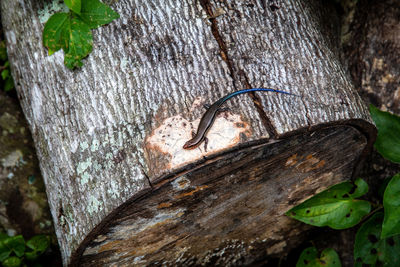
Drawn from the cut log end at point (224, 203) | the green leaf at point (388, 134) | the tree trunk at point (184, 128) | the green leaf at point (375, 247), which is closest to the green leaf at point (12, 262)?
the tree trunk at point (184, 128)

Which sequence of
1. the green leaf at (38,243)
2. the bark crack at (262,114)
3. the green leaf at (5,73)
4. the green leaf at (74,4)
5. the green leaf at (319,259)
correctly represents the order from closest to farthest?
the bark crack at (262,114) → the green leaf at (74,4) → the green leaf at (319,259) → the green leaf at (38,243) → the green leaf at (5,73)

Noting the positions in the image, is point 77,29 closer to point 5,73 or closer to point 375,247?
point 5,73

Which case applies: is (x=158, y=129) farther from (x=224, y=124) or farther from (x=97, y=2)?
(x=97, y=2)

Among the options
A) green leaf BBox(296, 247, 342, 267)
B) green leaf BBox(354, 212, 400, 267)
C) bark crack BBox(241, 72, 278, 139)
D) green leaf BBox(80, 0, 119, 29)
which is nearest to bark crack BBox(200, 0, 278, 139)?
bark crack BBox(241, 72, 278, 139)

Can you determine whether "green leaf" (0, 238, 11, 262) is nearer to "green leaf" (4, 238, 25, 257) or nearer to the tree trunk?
"green leaf" (4, 238, 25, 257)

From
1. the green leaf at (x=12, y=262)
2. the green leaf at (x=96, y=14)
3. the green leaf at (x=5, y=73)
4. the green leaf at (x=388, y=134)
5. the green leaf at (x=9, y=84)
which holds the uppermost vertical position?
the green leaf at (x=5, y=73)

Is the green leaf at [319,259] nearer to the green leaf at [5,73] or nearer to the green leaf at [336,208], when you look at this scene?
the green leaf at [336,208]
